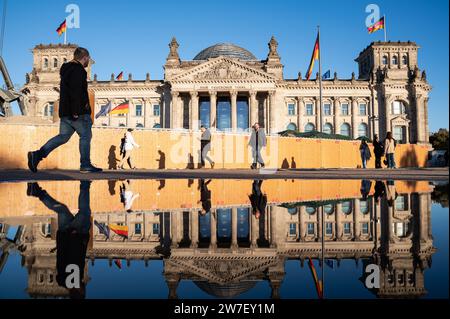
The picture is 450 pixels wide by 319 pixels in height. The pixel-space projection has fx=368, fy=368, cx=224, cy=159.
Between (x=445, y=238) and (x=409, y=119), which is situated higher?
(x=409, y=119)

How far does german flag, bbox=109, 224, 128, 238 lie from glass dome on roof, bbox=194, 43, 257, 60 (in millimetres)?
64707

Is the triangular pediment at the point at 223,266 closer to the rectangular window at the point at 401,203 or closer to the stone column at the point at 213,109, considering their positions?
the rectangular window at the point at 401,203

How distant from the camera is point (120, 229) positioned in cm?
241

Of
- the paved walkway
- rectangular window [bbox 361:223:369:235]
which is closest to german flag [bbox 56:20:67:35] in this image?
the paved walkway

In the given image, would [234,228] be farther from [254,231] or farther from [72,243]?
[72,243]

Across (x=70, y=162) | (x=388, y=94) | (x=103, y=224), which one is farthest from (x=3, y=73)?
(x=388, y=94)

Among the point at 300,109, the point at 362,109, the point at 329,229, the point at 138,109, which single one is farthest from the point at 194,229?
the point at 362,109

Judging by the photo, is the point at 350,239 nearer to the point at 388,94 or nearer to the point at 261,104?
the point at 261,104

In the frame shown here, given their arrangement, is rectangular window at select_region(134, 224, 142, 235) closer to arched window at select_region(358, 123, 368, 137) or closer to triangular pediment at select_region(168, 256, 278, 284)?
triangular pediment at select_region(168, 256, 278, 284)

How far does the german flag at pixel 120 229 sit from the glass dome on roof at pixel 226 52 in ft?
212

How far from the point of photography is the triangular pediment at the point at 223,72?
2028 inches

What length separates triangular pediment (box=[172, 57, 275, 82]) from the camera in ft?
169

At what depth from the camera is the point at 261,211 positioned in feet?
10.4

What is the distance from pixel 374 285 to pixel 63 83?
619cm
